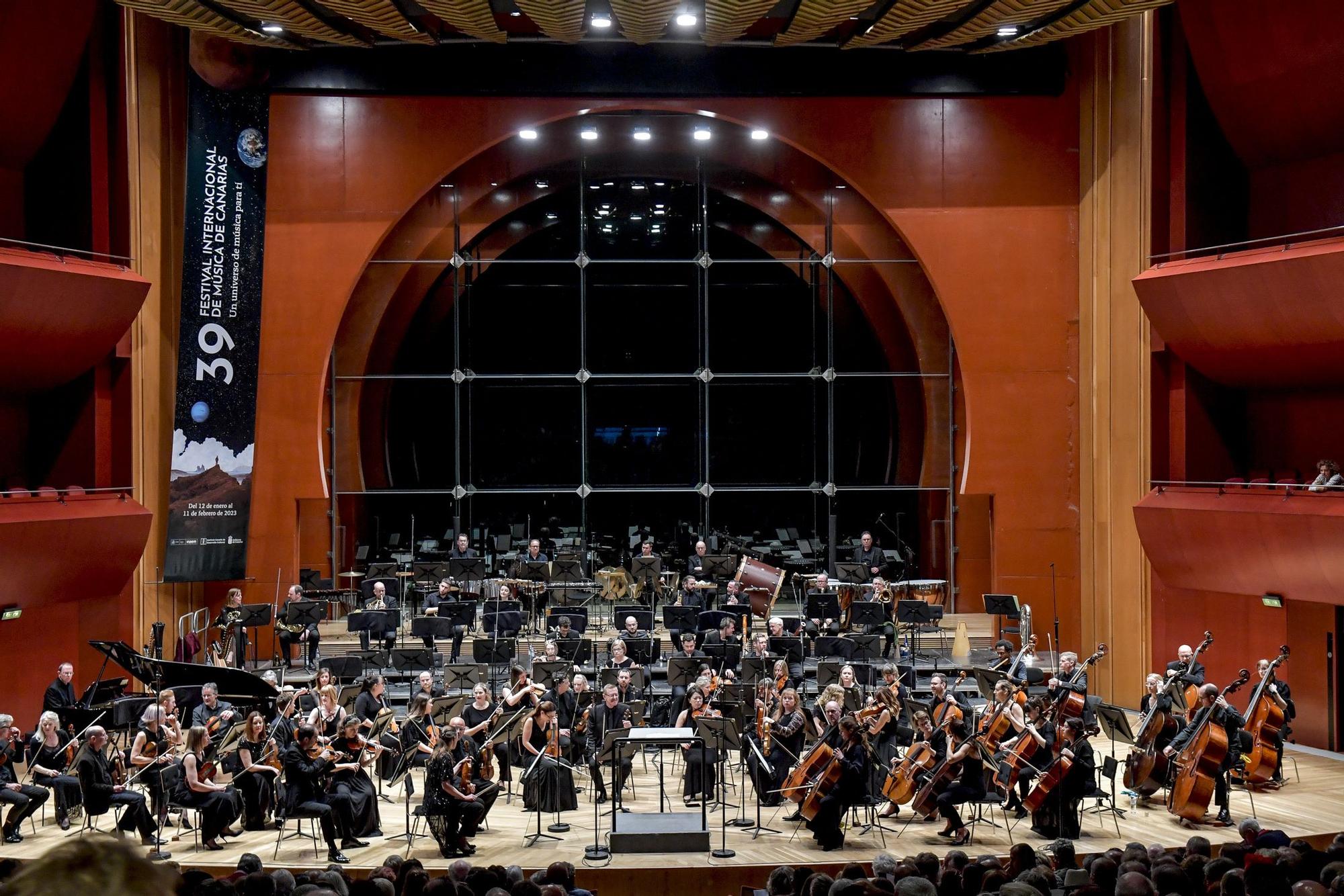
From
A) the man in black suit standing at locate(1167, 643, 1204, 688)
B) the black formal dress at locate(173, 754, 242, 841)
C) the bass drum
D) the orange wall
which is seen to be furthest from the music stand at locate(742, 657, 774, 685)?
the orange wall

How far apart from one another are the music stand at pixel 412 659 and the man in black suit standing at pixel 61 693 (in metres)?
3.45

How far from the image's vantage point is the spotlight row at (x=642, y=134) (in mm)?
19188

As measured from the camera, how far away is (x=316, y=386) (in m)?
18.2

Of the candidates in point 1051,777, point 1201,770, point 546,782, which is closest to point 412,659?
point 546,782

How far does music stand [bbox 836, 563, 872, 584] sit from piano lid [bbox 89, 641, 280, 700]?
7.83 meters

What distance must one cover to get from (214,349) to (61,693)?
5.59 meters

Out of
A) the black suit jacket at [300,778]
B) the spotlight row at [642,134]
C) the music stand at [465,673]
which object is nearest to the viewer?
the black suit jacket at [300,778]

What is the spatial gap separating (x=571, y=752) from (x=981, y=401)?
29.1 feet

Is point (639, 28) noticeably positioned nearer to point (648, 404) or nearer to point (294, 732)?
point (648, 404)

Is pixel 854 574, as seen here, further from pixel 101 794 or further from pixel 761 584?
pixel 101 794

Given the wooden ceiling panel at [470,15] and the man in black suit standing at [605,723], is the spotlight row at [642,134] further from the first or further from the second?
the man in black suit standing at [605,723]

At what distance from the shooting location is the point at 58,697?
13453 mm

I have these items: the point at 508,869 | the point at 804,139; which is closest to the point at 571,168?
the point at 804,139

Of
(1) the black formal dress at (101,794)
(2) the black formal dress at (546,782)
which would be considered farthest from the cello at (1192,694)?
(1) the black formal dress at (101,794)
